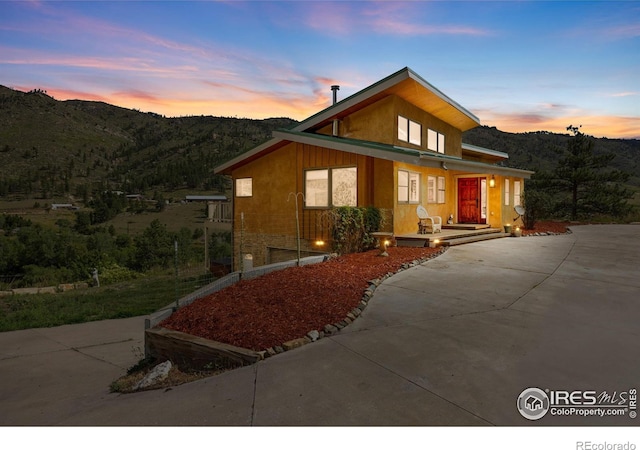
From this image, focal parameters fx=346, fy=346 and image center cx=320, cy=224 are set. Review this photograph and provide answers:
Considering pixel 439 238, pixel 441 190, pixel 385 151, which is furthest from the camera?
pixel 441 190

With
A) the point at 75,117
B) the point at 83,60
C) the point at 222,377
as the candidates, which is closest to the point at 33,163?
the point at 75,117

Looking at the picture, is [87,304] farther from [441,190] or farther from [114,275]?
[441,190]

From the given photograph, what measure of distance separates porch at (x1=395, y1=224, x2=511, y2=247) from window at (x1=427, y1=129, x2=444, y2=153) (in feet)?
12.3

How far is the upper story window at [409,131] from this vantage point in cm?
1378

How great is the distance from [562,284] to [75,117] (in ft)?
332

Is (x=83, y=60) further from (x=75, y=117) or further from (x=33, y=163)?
(x=75, y=117)

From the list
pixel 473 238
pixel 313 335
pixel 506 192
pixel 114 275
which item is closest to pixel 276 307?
pixel 313 335

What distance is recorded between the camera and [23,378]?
5820mm

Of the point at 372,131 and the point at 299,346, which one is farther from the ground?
the point at 372,131

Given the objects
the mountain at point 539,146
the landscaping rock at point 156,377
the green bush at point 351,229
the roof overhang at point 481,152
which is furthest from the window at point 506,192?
the mountain at point 539,146

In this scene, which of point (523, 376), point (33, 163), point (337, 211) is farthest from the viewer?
point (33, 163)

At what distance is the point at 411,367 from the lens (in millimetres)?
3631

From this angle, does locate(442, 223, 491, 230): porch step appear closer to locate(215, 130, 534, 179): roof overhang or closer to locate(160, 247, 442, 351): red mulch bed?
locate(215, 130, 534, 179): roof overhang

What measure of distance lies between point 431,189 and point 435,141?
2988 millimetres
